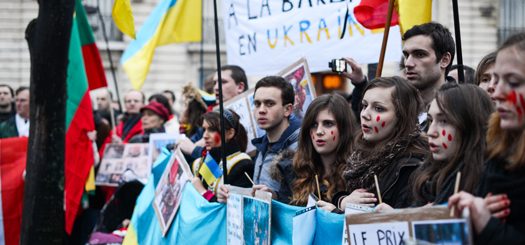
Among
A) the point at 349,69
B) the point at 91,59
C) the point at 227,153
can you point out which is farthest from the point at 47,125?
the point at 349,69

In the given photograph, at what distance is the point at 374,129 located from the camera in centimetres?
525

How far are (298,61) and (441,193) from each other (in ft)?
12.0

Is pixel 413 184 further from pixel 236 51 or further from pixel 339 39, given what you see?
pixel 236 51

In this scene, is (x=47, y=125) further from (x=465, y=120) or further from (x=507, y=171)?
(x=507, y=171)

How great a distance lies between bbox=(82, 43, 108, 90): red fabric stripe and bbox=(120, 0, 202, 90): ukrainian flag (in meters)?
0.47

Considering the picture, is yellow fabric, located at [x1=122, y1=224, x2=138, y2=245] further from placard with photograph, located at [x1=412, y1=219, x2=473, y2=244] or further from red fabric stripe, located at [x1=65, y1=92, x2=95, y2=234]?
placard with photograph, located at [x1=412, y1=219, x2=473, y2=244]

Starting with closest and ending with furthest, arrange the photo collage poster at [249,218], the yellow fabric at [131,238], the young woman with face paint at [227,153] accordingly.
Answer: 1. the photo collage poster at [249,218]
2. the young woman with face paint at [227,153]
3. the yellow fabric at [131,238]

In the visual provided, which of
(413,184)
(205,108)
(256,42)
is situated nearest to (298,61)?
(256,42)

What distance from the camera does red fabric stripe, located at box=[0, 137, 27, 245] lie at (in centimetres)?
1027

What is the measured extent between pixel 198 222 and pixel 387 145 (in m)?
2.61

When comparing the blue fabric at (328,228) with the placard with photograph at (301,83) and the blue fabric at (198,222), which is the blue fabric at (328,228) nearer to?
the blue fabric at (198,222)

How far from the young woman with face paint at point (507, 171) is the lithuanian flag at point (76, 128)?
7.25m

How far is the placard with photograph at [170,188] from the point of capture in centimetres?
816

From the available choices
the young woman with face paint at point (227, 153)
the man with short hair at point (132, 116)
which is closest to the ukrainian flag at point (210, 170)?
the young woman with face paint at point (227, 153)
